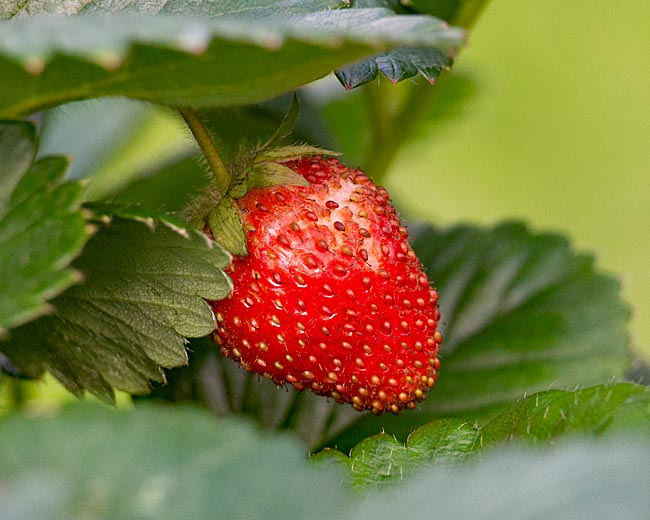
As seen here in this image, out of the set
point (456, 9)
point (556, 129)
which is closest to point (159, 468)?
point (456, 9)

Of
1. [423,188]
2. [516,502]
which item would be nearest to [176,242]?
[516,502]

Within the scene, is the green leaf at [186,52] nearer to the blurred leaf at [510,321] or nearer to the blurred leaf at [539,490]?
the blurred leaf at [539,490]

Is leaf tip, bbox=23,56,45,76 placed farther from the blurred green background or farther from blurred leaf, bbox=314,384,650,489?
the blurred green background

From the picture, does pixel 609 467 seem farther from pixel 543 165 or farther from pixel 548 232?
pixel 543 165

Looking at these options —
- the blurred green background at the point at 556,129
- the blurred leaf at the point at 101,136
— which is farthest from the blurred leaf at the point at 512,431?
the blurred green background at the point at 556,129

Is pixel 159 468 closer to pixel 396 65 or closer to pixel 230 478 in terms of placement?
pixel 230 478
